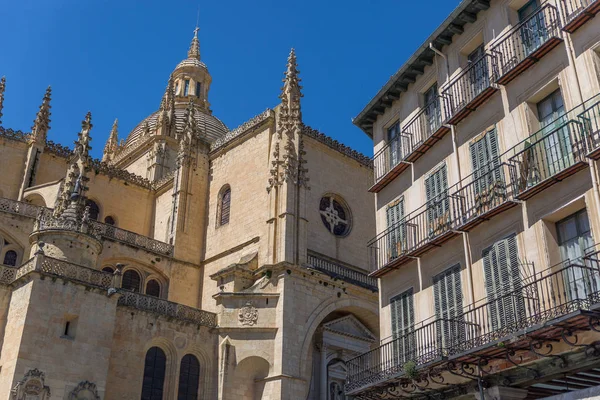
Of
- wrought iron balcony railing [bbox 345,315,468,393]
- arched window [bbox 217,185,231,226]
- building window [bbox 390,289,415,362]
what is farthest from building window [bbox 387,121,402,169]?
arched window [bbox 217,185,231,226]

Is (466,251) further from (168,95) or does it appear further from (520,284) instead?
(168,95)

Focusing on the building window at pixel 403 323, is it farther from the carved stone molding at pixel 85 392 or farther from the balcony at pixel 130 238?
the balcony at pixel 130 238

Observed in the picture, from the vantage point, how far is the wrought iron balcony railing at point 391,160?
15.4 meters

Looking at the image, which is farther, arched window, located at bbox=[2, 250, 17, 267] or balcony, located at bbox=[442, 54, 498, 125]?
arched window, located at bbox=[2, 250, 17, 267]

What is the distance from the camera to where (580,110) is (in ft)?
34.1

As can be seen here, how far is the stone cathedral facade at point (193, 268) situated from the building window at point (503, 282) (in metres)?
12.2

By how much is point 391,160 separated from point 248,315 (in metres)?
9.52

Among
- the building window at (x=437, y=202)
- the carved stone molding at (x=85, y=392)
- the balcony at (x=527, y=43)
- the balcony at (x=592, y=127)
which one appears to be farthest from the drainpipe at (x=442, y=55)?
the carved stone molding at (x=85, y=392)

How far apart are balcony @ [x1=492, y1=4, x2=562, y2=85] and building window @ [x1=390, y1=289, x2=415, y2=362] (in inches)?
193

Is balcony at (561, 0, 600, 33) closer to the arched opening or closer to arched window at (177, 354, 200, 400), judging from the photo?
arched window at (177, 354, 200, 400)

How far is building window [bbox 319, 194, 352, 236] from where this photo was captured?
27469 mm

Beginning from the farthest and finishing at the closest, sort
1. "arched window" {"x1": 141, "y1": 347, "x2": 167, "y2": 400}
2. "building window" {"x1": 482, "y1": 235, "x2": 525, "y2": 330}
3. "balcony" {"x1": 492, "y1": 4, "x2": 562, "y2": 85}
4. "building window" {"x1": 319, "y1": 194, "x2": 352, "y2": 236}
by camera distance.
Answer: "building window" {"x1": 319, "y1": 194, "x2": 352, "y2": 236} < "arched window" {"x1": 141, "y1": 347, "x2": 167, "y2": 400} < "balcony" {"x1": 492, "y1": 4, "x2": 562, "y2": 85} < "building window" {"x1": 482, "y1": 235, "x2": 525, "y2": 330}

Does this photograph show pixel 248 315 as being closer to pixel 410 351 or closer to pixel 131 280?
pixel 131 280

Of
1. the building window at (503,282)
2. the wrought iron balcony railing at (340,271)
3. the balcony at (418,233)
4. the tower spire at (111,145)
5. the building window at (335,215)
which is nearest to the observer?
the building window at (503,282)
